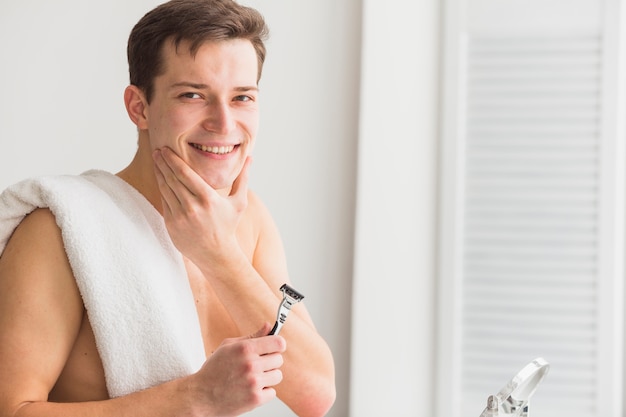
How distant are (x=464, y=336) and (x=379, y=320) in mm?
228

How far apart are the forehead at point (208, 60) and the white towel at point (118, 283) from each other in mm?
208

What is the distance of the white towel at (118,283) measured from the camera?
1.04 m

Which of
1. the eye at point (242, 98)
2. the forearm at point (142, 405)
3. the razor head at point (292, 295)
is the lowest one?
the forearm at point (142, 405)

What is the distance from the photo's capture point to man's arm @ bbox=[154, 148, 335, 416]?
3.72 feet

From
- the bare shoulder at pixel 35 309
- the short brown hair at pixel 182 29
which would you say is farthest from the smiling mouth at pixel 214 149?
the bare shoulder at pixel 35 309

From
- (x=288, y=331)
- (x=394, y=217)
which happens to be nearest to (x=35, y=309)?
(x=288, y=331)

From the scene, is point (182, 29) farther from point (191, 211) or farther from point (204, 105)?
point (191, 211)

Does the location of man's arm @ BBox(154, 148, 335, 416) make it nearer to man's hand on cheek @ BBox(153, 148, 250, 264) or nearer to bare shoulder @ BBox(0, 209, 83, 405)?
man's hand on cheek @ BBox(153, 148, 250, 264)

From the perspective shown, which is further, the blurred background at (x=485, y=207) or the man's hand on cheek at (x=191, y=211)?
the blurred background at (x=485, y=207)

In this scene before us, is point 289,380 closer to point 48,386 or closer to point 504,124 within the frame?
point 48,386

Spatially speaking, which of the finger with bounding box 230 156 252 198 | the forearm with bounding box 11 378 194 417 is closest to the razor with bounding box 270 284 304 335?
the forearm with bounding box 11 378 194 417

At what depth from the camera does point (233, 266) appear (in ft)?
3.83

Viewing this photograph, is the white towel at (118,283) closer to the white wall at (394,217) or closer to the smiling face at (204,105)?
the smiling face at (204,105)

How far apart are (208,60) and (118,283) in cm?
34
